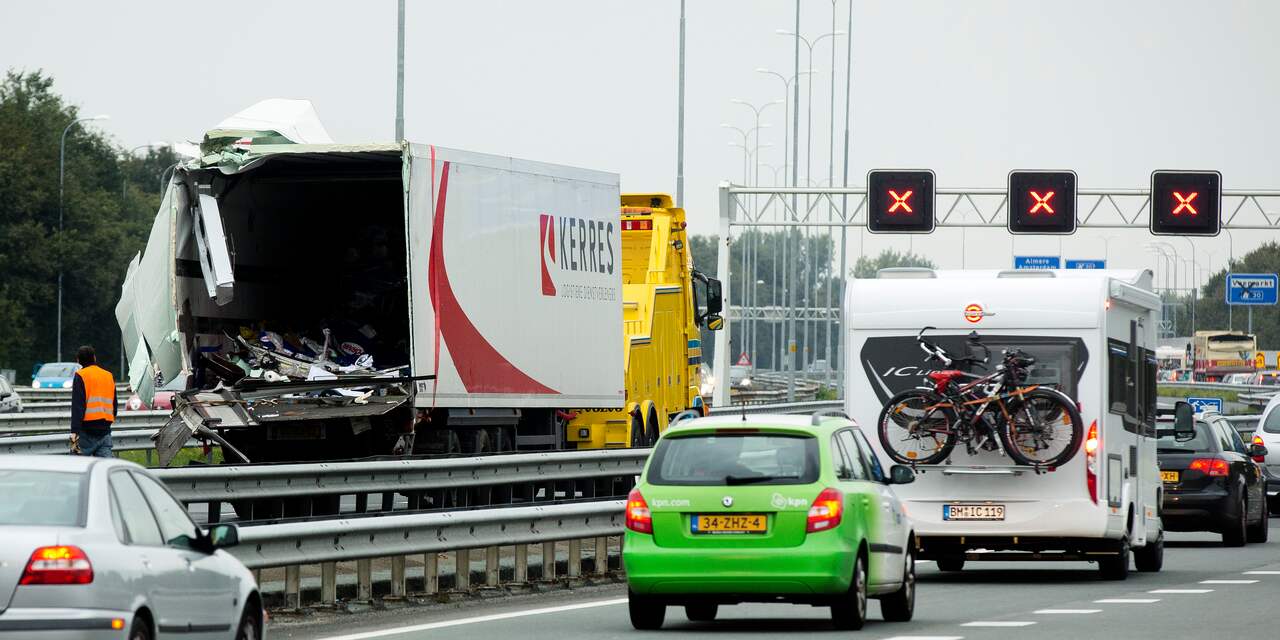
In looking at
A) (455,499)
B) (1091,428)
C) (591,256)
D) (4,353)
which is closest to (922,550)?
(1091,428)

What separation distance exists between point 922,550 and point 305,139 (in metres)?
7.64

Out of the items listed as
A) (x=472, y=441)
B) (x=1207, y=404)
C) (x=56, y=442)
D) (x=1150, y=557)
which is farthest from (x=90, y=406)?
(x=1207, y=404)

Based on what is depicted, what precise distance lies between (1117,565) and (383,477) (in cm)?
588

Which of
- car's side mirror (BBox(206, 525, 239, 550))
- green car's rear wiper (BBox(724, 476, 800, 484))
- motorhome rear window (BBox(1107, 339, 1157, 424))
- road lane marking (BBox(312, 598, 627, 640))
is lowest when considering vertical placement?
road lane marking (BBox(312, 598, 627, 640))

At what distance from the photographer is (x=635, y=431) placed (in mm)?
27406

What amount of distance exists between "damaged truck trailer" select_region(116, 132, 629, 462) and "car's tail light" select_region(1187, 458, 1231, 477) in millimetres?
6336

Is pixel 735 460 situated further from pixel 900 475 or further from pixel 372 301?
pixel 372 301

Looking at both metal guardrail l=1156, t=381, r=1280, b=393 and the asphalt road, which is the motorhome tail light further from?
metal guardrail l=1156, t=381, r=1280, b=393

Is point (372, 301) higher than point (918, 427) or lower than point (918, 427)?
higher

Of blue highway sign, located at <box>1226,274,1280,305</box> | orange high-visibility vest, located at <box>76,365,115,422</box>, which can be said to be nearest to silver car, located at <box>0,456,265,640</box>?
orange high-visibility vest, located at <box>76,365,115,422</box>

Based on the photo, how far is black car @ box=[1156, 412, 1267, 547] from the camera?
24.1m

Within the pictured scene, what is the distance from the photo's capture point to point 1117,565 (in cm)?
1883

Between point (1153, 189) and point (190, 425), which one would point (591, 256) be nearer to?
point (190, 425)

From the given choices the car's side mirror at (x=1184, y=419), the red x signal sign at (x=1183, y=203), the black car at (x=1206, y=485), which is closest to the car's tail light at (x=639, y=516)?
the car's side mirror at (x=1184, y=419)
